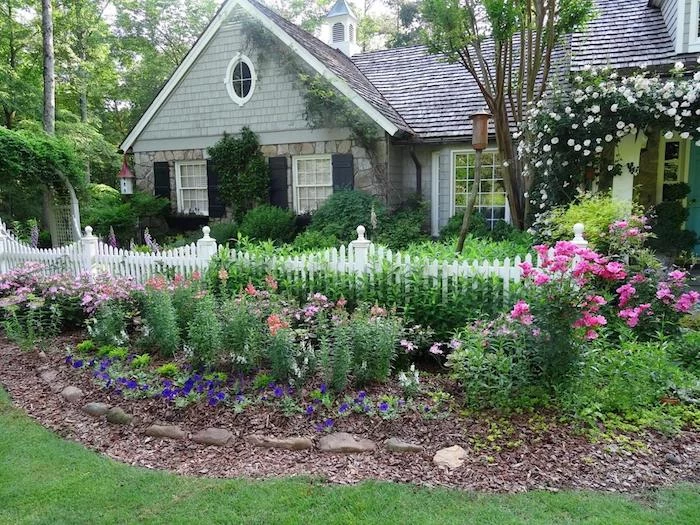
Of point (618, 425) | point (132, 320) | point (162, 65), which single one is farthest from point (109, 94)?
point (618, 425)

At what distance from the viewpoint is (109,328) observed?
4.97 m

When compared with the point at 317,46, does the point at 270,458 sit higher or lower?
lower

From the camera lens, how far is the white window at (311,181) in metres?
10.6

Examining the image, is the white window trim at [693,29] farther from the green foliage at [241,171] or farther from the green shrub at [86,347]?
the green shrub at [86,347]

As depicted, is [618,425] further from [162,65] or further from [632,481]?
[162,65]

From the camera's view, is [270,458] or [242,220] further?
[242,220]

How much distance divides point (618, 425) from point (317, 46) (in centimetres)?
1049

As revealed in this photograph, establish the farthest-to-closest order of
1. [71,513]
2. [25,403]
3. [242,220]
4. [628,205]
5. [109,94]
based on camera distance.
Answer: [109,94]
[242,220]
[628,205]
[25,403]
[71,513]

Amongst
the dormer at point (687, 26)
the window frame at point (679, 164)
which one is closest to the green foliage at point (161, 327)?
the window frame at point (679, 164)

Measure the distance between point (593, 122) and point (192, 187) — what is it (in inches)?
353

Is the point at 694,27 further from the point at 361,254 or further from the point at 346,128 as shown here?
the point at 361,254

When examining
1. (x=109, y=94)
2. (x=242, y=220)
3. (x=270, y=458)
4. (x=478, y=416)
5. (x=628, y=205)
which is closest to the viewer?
(x=270, y=458)

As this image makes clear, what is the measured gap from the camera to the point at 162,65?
884 inches

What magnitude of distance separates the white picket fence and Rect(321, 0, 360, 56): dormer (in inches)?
361
